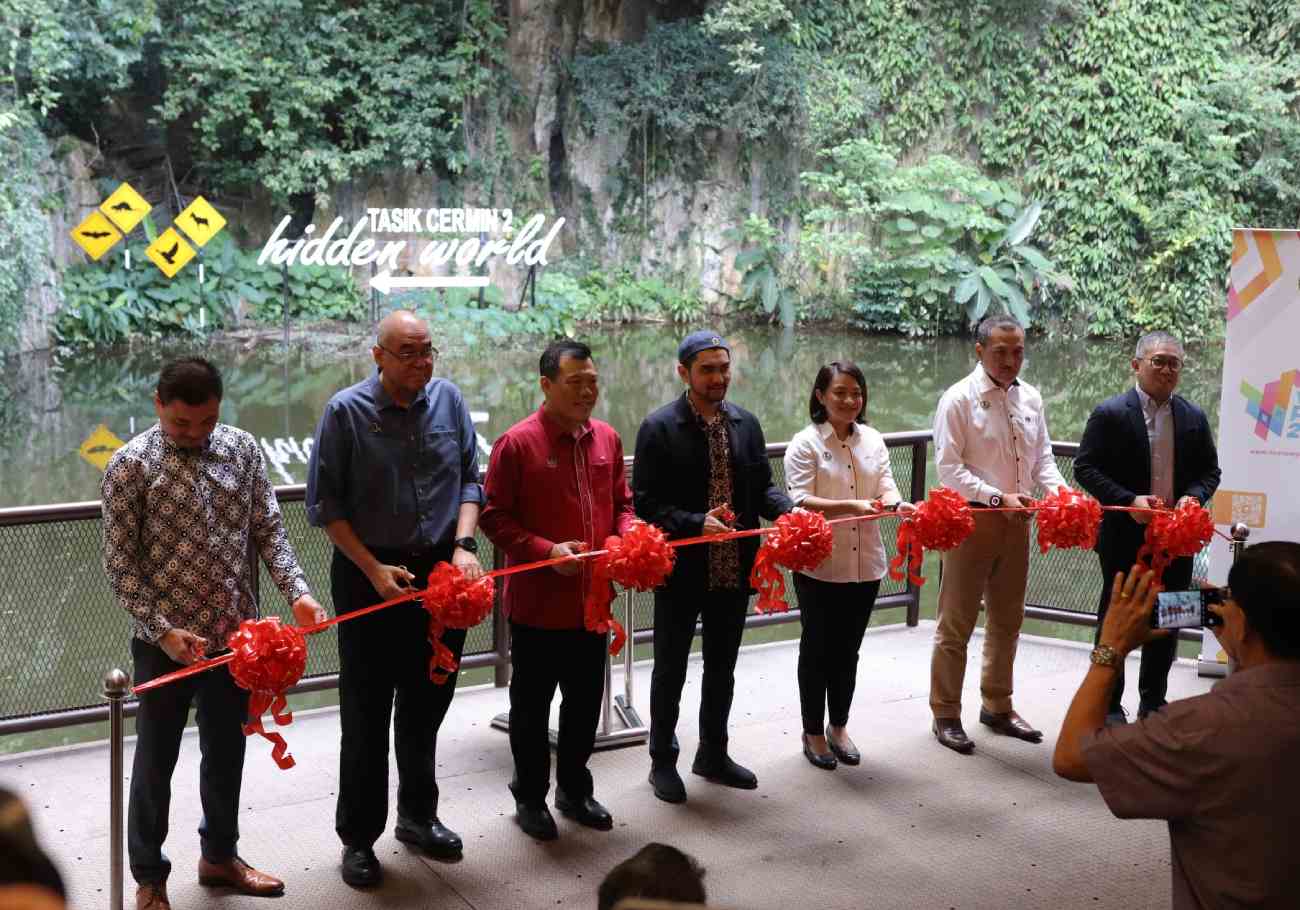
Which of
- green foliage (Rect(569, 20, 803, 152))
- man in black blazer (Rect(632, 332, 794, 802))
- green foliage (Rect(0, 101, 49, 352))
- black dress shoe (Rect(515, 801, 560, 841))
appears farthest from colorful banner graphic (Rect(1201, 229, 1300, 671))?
green foliage (Rect(569, 20, 803, 152))

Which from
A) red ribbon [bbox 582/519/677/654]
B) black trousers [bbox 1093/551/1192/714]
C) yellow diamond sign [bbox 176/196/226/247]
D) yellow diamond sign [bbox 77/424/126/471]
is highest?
yellow diamond sign [bbox 176/196/226/247]

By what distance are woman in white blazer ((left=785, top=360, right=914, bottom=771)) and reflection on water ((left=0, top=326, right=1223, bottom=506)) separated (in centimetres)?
1269

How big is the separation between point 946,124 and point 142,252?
12684mm

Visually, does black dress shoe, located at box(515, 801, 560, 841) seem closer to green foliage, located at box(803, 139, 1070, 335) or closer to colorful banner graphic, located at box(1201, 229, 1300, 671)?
colorful banner graphic, located at box(1201, 229, 1300, 671)

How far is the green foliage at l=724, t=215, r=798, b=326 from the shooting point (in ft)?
71.8

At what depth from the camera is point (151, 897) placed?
3.66m

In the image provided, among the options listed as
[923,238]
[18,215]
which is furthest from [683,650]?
[923,238]

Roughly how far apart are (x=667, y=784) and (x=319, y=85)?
1631cm

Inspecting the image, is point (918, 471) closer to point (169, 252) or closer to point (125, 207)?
point (169, 252)

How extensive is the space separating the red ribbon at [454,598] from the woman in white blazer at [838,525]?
1341mm

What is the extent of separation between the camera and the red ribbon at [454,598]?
376 cm

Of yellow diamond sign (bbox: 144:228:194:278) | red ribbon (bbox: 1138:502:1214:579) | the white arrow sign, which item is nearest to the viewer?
red ribbon (bbox: 1138:502:1214:579)

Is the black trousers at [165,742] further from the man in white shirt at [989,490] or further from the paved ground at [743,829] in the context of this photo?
the man in white shirt at [989,490]

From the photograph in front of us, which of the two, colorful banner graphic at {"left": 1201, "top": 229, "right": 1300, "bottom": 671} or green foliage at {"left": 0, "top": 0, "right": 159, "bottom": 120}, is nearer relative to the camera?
colorful banner graphic at {"left": 1201, "top": 229, "right": 1300, "bottom": 671}
